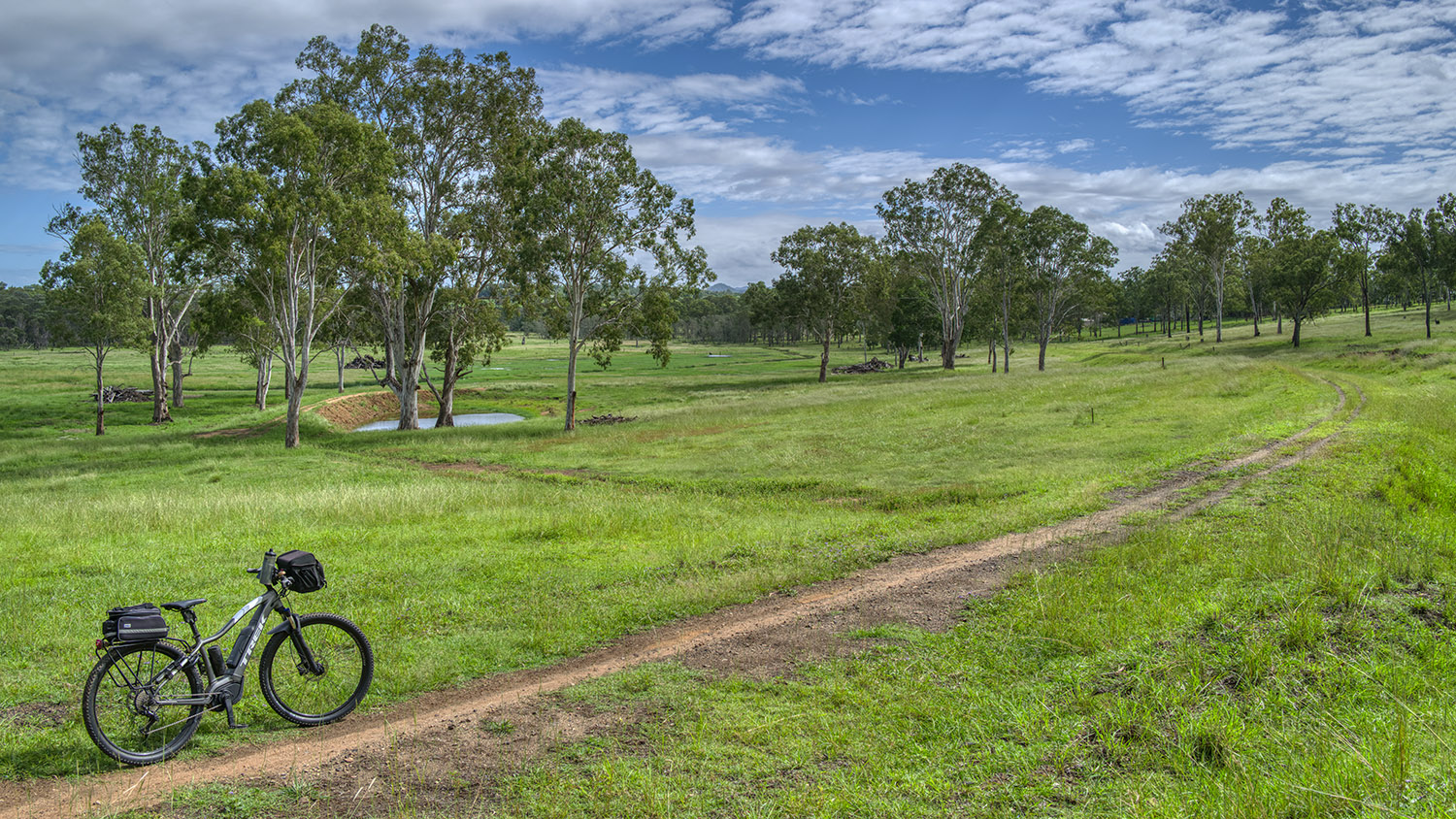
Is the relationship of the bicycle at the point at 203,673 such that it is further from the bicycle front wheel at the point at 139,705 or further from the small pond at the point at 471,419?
the small pond at the point at 471,419

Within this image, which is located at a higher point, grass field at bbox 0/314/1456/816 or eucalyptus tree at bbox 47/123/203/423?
eucalyptus tree at bbox 47/123/203/423

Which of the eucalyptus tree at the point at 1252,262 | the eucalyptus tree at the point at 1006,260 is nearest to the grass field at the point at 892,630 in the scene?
the eucalyptus tree at the point at 1006,260

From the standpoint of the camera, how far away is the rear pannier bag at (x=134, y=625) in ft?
22.7

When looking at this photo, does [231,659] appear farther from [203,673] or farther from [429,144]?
[429,144]

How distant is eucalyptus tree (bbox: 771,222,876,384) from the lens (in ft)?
248

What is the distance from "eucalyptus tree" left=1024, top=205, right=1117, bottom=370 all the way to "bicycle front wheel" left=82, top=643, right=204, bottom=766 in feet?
251

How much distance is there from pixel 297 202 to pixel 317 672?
33.6 metres

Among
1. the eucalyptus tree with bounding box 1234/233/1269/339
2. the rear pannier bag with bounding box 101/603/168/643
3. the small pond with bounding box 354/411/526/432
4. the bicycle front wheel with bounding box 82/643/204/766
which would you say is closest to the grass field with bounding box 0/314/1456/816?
the bicycle front wheel with bounding box 82/643/204/766

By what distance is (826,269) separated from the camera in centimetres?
7606

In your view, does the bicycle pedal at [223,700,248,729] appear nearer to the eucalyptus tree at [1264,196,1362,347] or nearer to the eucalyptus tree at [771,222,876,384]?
the eucalyptus tree at [771,222,876,384]

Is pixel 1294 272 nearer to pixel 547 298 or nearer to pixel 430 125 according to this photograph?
pixel 547 298

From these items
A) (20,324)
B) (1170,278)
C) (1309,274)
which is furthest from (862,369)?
(20,324)

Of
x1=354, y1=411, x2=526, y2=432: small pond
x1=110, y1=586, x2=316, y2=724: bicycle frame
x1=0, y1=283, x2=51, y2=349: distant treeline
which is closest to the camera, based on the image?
x1=110, y1=586, x2=316, y2=724: bicycle frame

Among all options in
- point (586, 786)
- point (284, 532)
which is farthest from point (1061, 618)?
point (284, 532)
